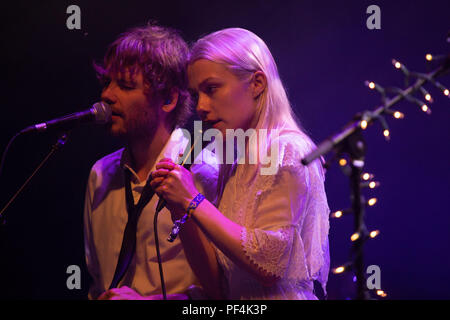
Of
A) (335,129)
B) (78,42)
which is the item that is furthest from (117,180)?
(335,129)

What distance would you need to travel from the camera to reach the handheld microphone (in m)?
1.66

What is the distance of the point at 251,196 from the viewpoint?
154 centimetres

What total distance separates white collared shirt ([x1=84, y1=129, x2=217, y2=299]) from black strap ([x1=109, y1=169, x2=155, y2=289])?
0.03 meters

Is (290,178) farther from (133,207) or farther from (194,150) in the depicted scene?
(133,207)

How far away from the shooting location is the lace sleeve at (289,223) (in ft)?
4.61

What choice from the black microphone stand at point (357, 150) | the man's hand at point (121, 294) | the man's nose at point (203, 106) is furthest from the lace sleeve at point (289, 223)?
the man's hand at point (121, 294)

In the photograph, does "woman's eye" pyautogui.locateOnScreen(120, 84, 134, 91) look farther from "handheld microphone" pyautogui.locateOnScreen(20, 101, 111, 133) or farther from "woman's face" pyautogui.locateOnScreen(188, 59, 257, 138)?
"woman's face" pyautogui.locateOnScreen(188, 59, 257, 138)

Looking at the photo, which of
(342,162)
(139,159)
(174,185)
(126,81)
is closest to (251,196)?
(174,185)

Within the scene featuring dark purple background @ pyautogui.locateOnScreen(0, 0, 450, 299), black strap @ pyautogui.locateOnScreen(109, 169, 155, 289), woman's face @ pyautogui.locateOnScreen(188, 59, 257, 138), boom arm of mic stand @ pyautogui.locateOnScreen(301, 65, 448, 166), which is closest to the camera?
boom arm of mic stand @ pyautogui.locateOnScreen(301, 65, 448, 166)

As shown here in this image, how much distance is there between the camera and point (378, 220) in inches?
81.7

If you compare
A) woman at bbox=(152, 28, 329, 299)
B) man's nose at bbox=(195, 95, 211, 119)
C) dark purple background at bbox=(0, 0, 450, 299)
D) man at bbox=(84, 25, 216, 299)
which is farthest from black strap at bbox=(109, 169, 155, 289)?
dark purple background at bbox=(0, 0, 450, 299)

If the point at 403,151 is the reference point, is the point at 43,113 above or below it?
above

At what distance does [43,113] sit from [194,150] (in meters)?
1.19

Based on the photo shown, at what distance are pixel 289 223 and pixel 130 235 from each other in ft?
2.37
